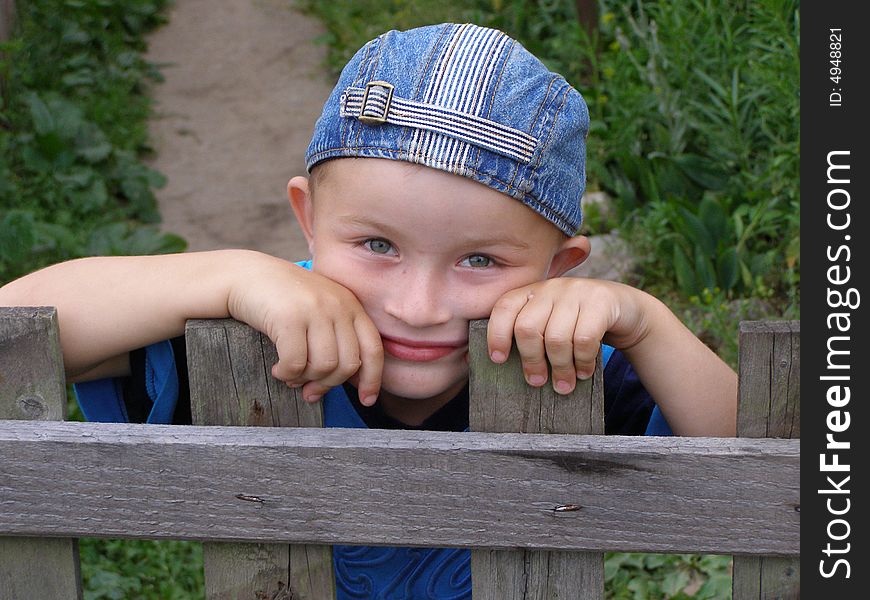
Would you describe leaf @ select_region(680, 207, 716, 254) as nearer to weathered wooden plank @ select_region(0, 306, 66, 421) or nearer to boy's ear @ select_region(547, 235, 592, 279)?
Result: boy's ear @ select_region(547, 235, 592, 279)

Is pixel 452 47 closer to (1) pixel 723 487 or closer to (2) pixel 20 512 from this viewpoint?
(1) pixel 723 487

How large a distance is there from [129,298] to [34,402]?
0.71 ft

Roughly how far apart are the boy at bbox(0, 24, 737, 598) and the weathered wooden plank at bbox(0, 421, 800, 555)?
0.11m

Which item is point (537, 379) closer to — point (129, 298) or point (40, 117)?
point (129, 298)

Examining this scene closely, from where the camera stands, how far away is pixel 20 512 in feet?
5.63

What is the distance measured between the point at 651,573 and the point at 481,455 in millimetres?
1862

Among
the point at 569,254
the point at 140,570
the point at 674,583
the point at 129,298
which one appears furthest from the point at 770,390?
the point at 140,570

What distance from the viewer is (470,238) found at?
1.66m

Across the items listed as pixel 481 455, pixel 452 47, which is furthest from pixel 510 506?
pixel 452 47

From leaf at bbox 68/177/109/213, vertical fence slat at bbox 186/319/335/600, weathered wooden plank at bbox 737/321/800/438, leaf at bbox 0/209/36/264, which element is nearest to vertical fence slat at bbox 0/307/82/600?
vertical fence slat at bbox 186/319/335/600

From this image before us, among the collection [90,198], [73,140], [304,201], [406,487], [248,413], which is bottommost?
[406,487]

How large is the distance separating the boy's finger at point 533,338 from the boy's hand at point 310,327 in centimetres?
21

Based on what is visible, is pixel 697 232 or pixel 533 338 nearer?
pixel 533 338

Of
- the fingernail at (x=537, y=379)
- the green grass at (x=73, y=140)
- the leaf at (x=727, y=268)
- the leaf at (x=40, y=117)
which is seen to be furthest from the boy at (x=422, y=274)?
the leaf at (x=40, y=117)
